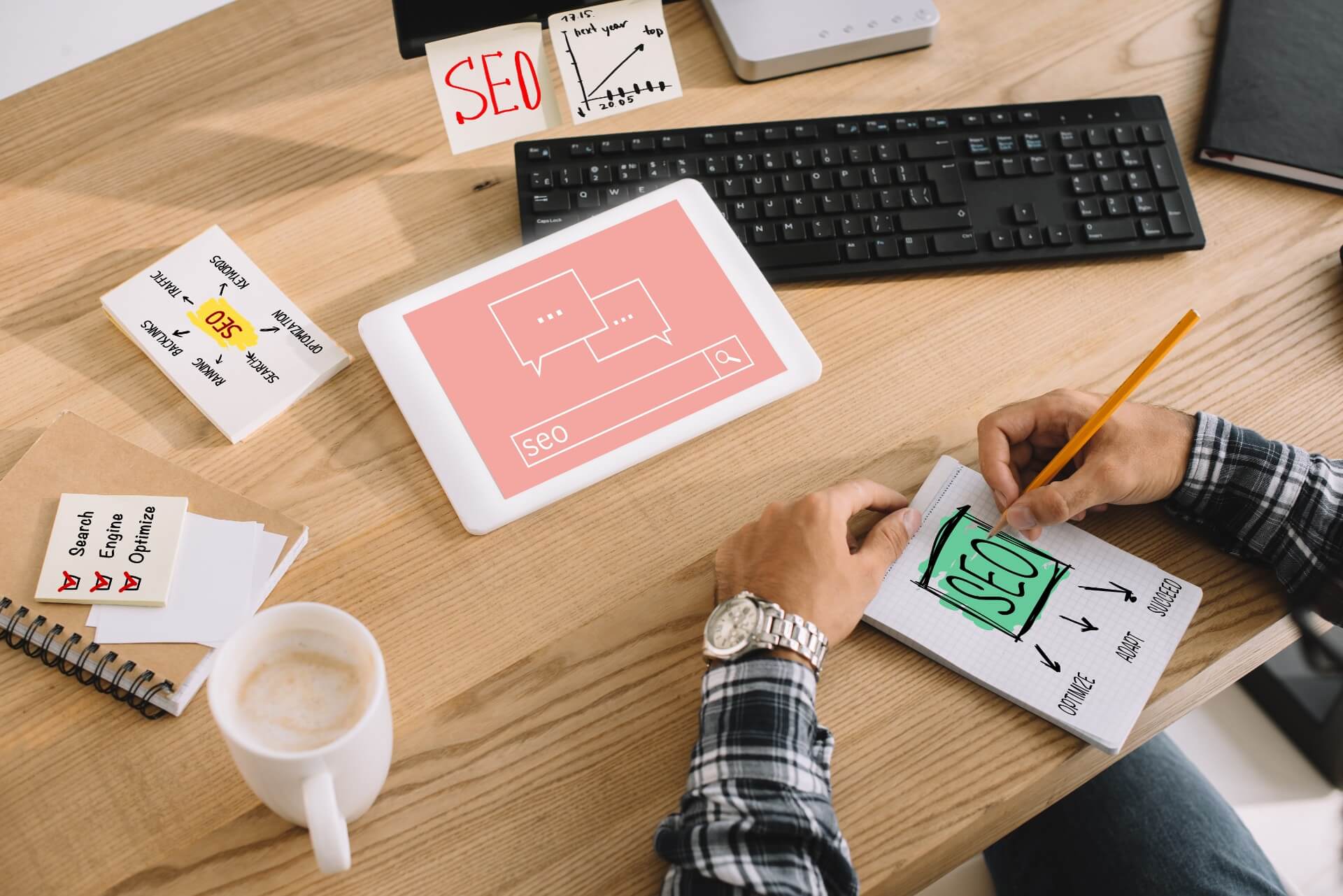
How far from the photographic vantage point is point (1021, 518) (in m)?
0.77

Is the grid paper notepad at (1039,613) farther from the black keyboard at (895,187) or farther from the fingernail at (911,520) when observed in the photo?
the black keyboard at (895,187)

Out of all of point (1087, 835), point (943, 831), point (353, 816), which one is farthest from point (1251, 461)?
point (353, 816)

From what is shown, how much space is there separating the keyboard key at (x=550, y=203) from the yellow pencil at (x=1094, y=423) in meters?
0.46

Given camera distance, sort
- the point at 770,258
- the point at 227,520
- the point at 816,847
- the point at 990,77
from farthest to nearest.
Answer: the point at 990,77 → the point at 770,258 → the point at 227,520 → the point at 816,847

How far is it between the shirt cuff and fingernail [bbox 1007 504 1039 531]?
0.67 ft

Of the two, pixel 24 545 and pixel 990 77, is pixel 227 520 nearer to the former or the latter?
pixel 24 545

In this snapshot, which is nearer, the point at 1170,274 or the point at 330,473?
the point at 330,473

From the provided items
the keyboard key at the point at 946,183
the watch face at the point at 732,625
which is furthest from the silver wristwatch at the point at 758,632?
the keyboard key at the point at 946,183

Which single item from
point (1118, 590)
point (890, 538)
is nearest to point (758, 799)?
point (890, 538)

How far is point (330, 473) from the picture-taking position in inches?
31.9

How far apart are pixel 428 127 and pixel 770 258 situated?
0.36 m

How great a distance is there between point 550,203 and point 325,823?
1.83 ft

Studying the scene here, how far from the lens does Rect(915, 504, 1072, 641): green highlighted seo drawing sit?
2.49 ft

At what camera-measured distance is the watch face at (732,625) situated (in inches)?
28.3
